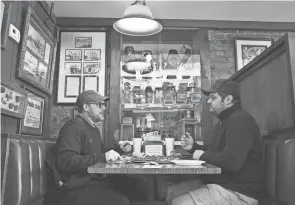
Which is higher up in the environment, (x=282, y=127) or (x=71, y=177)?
(x=282, y=127)

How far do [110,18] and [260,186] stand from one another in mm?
3070

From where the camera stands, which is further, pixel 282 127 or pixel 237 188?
pixel 282 127

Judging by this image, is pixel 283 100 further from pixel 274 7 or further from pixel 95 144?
pixel 274 7

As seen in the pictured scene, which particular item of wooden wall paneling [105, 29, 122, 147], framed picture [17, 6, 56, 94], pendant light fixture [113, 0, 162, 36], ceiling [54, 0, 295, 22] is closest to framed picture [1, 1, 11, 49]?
framed picture [17, 6, 56, 94]

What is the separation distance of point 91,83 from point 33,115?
1.10 metres

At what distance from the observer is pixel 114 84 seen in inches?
155

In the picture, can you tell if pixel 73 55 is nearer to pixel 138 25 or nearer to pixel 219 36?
pixel 138 25

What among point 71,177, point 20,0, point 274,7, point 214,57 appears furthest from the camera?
point 214,57

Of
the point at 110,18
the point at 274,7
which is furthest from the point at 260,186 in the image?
the point at 110,18

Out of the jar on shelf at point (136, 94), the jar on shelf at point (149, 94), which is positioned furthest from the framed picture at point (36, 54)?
the jar on shelf at point (149, 94)

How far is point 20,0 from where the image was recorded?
110 inches

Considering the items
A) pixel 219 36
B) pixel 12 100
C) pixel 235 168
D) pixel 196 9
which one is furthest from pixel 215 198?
pixel 219 36

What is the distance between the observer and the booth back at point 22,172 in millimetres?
1870

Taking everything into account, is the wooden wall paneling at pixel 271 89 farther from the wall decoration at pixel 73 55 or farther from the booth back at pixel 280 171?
Answer: the wall decoration at pixel 73 55
